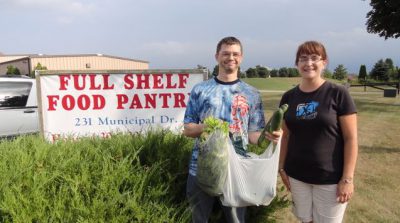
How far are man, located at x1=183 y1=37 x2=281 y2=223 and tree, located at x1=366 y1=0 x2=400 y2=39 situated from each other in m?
20.6

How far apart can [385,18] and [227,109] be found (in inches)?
874

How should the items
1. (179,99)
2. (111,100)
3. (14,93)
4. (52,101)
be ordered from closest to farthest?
(52,101)
(111,100)
(179,99)
(14,93)

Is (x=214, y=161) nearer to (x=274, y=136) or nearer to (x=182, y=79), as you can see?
(x=274, y=136)

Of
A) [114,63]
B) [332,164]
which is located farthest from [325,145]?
[114,63]

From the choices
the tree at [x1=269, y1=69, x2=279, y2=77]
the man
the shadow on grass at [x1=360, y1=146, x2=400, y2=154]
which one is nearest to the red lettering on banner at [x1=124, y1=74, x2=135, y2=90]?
the man

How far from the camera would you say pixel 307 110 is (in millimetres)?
2658

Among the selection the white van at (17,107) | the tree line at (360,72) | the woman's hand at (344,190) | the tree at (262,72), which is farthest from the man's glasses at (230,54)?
the tree at (262,72)

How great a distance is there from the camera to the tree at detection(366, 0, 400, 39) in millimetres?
20720

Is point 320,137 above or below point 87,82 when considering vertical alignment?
below

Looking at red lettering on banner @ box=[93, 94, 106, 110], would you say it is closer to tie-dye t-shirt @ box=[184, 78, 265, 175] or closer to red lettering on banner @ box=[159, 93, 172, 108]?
red lettering on banner @ box=[159, 93, 172, 108]

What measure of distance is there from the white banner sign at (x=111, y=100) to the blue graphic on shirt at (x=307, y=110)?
2396 mm

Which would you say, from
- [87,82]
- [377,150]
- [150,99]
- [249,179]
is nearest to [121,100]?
[150,99]

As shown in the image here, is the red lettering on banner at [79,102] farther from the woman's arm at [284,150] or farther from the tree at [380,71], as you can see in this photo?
the tree at [380,71]

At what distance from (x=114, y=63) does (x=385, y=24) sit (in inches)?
2056
